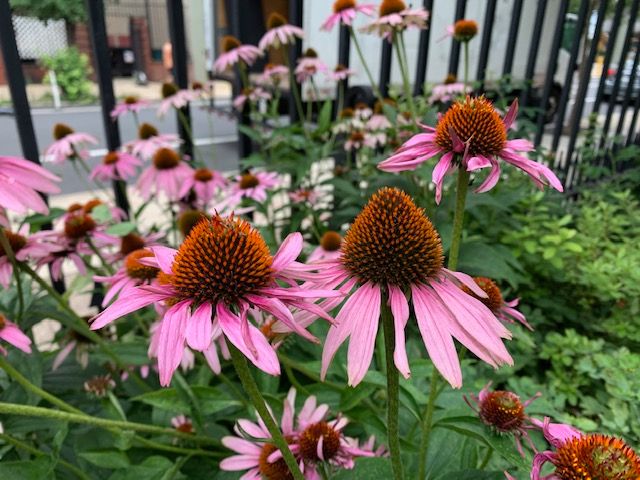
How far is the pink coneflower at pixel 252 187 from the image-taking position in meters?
1.18

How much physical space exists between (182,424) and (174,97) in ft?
3.26

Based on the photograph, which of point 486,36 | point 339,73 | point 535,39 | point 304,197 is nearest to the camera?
point 304,197

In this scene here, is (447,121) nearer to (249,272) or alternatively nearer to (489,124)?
(489,124)

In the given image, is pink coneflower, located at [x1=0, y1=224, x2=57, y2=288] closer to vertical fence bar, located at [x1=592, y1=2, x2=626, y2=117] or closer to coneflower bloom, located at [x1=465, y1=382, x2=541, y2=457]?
coneflower bloom, located at [x1=465, y1=382, x2=541, y2=457]

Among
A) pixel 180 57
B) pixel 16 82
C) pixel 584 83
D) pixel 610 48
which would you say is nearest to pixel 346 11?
pixel 180 57

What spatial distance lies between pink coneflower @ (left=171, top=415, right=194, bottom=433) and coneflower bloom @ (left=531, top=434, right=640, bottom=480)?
1.86ft

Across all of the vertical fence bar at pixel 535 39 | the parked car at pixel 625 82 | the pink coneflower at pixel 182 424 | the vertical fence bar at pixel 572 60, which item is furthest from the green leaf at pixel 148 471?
the parked car at pixel 625 82

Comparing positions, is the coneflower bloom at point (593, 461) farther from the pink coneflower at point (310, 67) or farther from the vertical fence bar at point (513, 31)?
the vertical fence bar at point (513, 31)

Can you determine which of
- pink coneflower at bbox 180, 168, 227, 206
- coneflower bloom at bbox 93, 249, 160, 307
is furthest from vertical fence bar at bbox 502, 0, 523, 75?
coneflower bloom at bbox 93, 249, 160, 307

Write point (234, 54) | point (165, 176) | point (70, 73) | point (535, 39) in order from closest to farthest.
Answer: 1. point (165, 176)
2. point (234, 54)
3. point (535, 39)
4. point (70, 73)

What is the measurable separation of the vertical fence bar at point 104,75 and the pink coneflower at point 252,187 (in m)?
0.36

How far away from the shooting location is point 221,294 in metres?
0.37

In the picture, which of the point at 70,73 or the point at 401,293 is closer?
the point at 401,293

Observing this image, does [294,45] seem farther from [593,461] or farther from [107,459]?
[593,461]
